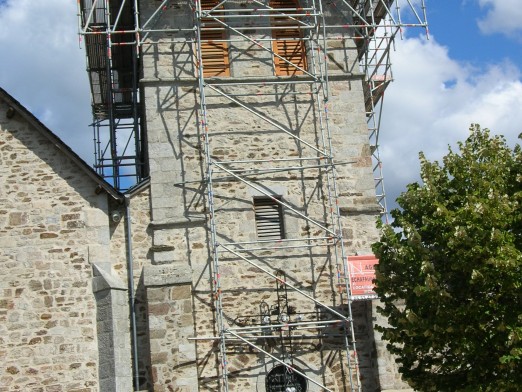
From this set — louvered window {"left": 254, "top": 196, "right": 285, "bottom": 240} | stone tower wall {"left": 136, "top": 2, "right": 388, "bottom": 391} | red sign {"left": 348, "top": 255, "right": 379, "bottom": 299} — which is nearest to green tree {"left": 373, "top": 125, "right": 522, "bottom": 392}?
red sign {"left": 348, "top": 255, "right": 379, "bottom": 299}

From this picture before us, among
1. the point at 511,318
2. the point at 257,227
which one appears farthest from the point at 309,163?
the point at 511,318

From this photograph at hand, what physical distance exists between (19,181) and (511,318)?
30.0 ft

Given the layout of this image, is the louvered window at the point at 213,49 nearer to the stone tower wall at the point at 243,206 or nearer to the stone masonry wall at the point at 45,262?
the stone tower wall at the point at 243,206

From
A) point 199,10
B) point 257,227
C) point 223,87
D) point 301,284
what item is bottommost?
point 301,284

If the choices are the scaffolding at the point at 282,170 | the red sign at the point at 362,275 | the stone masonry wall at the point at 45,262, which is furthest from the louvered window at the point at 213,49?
the red sign at the point at 362,275

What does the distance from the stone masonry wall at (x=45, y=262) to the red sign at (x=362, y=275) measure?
184 inches

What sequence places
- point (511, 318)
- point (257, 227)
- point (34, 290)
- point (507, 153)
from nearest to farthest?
point (511, 318)
point (507, 153)
point (34, 290)
point (257, 227)

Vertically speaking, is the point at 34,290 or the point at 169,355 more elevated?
the point at 34,290

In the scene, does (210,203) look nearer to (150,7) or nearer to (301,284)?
(301,284)

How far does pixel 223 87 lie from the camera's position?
18.2 metres

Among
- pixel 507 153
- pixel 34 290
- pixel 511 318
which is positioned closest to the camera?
pixel 511 318

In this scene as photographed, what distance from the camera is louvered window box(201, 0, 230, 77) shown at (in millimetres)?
18406

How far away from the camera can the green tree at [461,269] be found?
533 inches

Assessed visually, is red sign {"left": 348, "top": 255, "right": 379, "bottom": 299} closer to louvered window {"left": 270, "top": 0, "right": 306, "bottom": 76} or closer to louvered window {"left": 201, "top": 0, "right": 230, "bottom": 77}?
louvered window {"left": 270, "top": 0, "right": 306, "bottom": 76}
